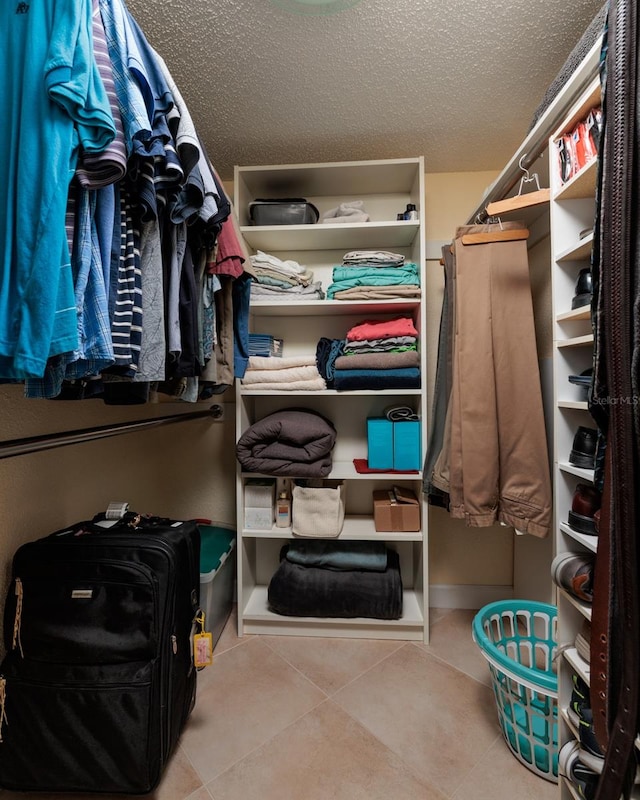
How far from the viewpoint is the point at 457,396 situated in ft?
3.76

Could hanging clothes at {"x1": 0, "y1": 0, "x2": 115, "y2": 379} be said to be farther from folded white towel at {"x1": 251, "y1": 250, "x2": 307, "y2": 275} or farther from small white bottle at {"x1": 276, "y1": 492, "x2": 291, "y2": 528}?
small white bottle at {"x1": 276, "y1": 492, "x2": 291, "y2": 528}

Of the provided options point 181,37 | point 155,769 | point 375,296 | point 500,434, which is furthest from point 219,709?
point 181,37

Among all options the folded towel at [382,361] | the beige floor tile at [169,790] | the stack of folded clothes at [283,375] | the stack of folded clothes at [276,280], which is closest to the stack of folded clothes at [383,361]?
the folded towel at [382,361]

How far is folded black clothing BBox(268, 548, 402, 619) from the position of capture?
4.70ft

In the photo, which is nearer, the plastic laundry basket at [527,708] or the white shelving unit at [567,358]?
the white shelving unit at [567,358]

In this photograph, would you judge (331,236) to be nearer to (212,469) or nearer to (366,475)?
(366,475)

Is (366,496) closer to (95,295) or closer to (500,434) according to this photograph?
(500,434)

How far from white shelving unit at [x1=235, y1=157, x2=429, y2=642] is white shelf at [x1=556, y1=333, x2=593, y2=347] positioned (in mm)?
594

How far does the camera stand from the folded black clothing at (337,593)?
143cm

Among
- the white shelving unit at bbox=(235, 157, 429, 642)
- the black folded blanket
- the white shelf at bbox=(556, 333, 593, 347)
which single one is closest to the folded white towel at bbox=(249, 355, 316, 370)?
the white shelving unit at bbox=(235, 157, 429, 642)

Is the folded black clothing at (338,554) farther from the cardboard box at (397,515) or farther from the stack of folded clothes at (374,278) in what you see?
the stack of folded clothes at (374,278)

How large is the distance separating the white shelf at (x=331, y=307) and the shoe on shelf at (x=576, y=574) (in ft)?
3.30

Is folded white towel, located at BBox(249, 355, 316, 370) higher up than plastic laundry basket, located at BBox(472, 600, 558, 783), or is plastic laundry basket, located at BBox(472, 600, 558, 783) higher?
folded white towel, located at BBox(249, 355, 316, 370)

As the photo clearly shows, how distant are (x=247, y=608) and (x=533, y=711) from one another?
1.07m
